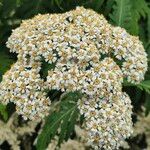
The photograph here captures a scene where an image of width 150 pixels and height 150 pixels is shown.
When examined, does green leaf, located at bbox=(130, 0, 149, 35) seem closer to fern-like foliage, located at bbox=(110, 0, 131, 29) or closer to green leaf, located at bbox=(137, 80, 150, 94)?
fern-like foliage, located at bbox=(110, 0, 131, 29)

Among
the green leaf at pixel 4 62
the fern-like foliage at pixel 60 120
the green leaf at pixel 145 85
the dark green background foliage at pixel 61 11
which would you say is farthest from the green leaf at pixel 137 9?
the green leaf at pixel 4 62

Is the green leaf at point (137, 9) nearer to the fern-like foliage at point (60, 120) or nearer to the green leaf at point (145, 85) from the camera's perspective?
the green leaf at point (145, 85)

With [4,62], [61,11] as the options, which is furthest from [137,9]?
[4,62]

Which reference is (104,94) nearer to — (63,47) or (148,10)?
(63,47)

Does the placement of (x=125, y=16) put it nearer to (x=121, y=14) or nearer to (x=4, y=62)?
(x=121, y=14)

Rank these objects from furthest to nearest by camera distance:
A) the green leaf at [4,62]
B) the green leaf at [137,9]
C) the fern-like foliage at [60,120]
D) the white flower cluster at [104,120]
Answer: the green leaf at [137,9]
the green leaf at [4,62]
the fern-like foliage at [60,120]
the white flower cluster at [104,120]

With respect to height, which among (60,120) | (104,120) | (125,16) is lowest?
(60,120)

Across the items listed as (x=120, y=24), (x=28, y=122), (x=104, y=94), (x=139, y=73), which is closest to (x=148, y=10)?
(x=120, y=24)
